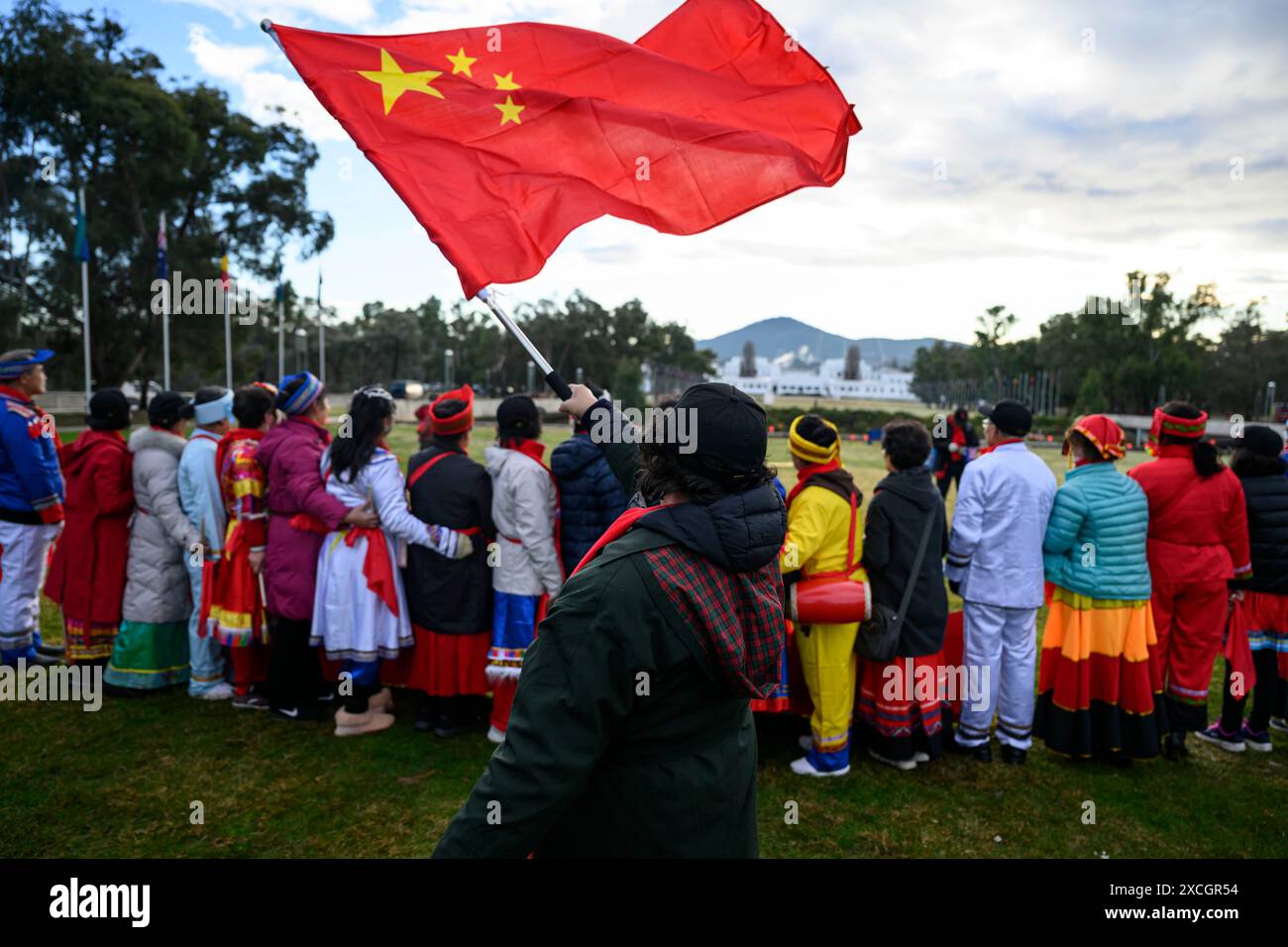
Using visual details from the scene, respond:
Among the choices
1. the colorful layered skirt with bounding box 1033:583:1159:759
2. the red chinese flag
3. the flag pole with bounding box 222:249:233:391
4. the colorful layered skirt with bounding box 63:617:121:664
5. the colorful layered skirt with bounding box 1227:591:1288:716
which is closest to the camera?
the red chinese flag

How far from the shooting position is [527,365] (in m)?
80.4

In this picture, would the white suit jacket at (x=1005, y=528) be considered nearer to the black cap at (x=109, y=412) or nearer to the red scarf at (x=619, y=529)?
the red scarf at (x=619, y=529)

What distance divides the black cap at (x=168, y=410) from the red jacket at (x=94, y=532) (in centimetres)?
36

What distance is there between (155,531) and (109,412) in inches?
34.7

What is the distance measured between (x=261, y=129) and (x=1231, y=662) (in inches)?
1589

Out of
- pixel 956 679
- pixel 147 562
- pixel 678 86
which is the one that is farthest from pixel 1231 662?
pixel 147 562

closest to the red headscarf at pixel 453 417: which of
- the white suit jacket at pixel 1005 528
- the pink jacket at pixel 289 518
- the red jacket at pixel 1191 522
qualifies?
the pink jacket at pixel 289 518

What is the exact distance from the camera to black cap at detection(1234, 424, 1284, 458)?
5.29m

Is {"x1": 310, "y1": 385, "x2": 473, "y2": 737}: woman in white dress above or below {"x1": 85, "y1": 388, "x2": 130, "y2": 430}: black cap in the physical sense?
below

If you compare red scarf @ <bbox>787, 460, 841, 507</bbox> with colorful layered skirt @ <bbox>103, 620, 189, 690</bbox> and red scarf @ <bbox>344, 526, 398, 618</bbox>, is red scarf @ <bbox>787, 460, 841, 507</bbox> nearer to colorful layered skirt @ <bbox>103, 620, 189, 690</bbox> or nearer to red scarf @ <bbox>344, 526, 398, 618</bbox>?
red scarf @ <bbox>344, 526, 398, 618</bbox>

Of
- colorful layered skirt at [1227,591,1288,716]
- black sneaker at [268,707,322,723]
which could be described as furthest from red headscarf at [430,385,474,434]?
colorful layered skirt at [1227,591,1288,716]

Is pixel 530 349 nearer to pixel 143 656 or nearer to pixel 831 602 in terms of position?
pixel 831 602

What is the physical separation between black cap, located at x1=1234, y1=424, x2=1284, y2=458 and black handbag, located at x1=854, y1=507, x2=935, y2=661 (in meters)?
2.31
